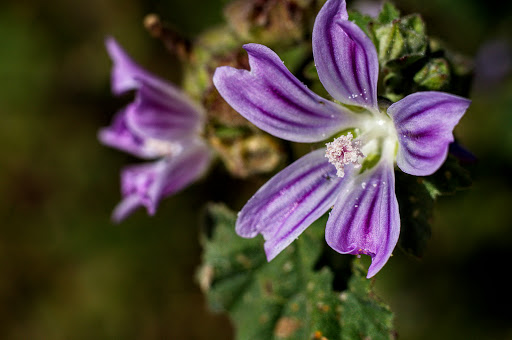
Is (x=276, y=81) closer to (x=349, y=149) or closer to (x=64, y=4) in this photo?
(x=349, y=149)

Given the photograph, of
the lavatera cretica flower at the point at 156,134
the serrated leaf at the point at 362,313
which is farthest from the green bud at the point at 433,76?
the lavatera cretica flower at the point at 156,134

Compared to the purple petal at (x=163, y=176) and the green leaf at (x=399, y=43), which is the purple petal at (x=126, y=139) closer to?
the purple petal at (x=163, y=176)

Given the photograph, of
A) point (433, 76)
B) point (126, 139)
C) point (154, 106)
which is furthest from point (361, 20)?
point (126, 139)

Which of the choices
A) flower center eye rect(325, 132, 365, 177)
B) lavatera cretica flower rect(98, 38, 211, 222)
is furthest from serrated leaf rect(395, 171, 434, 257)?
lavatera cretica flower rect(98, 38, 211, 222)

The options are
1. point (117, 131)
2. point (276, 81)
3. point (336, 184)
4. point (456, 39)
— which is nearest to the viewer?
point (276, 81)

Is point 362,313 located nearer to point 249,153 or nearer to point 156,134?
point 249,153

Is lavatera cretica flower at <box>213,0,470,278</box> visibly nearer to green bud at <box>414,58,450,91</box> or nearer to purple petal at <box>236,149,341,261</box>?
purple petal at <box>236,149,341,261</box>

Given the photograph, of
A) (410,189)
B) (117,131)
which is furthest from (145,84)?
(410,189)
